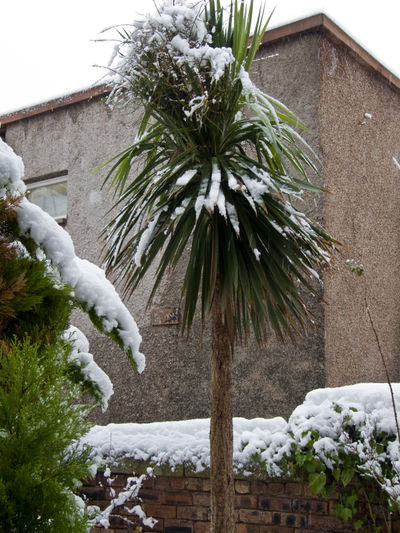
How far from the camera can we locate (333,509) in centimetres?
371

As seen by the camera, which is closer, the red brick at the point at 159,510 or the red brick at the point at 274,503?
the red brick at the point at 274,503

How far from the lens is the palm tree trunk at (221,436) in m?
3.64

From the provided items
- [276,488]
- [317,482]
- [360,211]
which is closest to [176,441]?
[276,488]

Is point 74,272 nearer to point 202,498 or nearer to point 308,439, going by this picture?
point 308,439

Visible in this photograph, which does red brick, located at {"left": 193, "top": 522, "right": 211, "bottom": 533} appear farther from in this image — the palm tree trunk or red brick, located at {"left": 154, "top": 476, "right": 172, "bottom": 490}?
the palm tree trunk

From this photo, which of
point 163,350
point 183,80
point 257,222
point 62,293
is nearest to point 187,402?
point 163,350

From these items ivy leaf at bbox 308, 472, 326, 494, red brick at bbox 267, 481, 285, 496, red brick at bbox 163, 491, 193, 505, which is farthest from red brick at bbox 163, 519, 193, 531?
ivy leaf at bbox 308, 472, 326, 494

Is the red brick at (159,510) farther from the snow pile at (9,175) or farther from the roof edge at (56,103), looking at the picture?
the roof edge at (56,103)

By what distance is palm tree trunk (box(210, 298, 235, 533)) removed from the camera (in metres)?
3.64

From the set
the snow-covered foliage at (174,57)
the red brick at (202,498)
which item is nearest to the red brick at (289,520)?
the red brick at (202,498)

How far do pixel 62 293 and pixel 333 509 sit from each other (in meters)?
2.36

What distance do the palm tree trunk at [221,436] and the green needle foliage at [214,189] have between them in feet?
0.42

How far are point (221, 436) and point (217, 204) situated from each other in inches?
54.9

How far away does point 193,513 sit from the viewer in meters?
4.14
